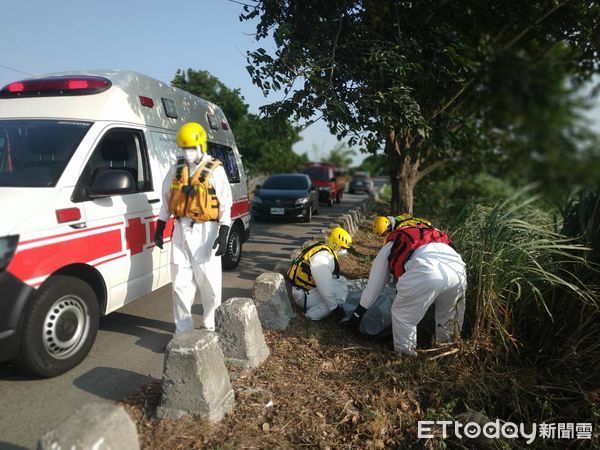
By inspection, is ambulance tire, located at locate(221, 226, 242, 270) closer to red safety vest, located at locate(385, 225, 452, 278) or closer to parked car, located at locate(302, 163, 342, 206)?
red safety vest, located at locate(385, 225, 452, 278)

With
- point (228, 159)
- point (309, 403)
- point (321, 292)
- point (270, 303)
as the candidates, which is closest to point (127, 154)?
point (270, 303)

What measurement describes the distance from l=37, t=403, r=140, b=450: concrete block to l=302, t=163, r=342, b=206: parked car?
57.1 feet

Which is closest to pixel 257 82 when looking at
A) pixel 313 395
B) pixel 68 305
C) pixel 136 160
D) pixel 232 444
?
pixel 136 160

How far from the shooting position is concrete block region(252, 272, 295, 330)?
160 inches

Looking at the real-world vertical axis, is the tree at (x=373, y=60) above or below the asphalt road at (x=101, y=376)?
above

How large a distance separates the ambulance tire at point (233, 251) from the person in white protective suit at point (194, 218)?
7.89 ft

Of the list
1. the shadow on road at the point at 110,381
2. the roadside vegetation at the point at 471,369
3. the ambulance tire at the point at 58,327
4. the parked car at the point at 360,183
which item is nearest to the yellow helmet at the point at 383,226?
the roadside vegetation at the point at 471,369

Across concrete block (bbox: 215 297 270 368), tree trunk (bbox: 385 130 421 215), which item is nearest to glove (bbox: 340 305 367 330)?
concrete block (bbox: 215 297 270 368)

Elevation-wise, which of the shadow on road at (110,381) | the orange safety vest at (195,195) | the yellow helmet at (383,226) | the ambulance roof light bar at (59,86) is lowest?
the shadow on road at (110,381)

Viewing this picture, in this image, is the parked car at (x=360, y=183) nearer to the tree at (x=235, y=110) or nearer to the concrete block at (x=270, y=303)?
the tree at (x=235, y=110)

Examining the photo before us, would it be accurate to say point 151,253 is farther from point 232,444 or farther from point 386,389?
point 386,389

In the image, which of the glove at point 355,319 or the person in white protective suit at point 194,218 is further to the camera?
the glove at point 355,319

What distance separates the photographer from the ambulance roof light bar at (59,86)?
368 cm

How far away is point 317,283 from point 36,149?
2.86 metres
